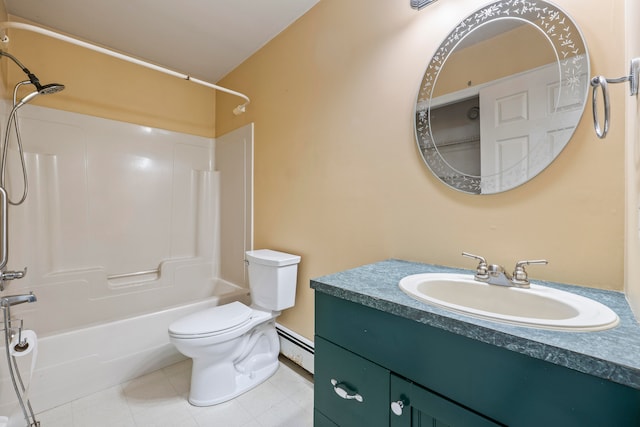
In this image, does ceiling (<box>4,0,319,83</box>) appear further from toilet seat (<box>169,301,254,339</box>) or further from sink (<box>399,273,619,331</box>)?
toilet seat (<box>169,301,254,339</box>)

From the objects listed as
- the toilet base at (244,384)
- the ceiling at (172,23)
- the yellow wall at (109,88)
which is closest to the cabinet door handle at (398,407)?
the toilet base at (244,384)

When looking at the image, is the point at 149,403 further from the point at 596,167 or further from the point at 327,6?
the point at 327,6

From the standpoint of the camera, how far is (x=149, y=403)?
1.55 meters

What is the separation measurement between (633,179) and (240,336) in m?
1.83

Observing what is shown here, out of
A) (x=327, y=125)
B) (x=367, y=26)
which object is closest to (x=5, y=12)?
(x=327, y=125)

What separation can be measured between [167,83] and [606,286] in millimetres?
3267

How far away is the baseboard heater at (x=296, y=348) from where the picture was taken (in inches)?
70.4

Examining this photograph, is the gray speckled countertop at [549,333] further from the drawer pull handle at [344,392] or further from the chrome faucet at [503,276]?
the drawer pull handle at [344,392]

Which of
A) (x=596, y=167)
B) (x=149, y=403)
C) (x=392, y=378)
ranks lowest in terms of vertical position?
(x=149, y=403)

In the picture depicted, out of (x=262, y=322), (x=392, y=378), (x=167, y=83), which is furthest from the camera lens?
(x=167, y=83)

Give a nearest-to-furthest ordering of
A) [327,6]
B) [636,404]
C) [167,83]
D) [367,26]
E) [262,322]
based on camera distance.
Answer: [636,404]
[367,26]
[327,6]
[262,322]
[167,83]

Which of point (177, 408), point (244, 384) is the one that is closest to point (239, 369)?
point (244, 384)

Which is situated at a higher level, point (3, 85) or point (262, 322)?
point (3, 85)

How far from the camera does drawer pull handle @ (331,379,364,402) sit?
0.83 meters
